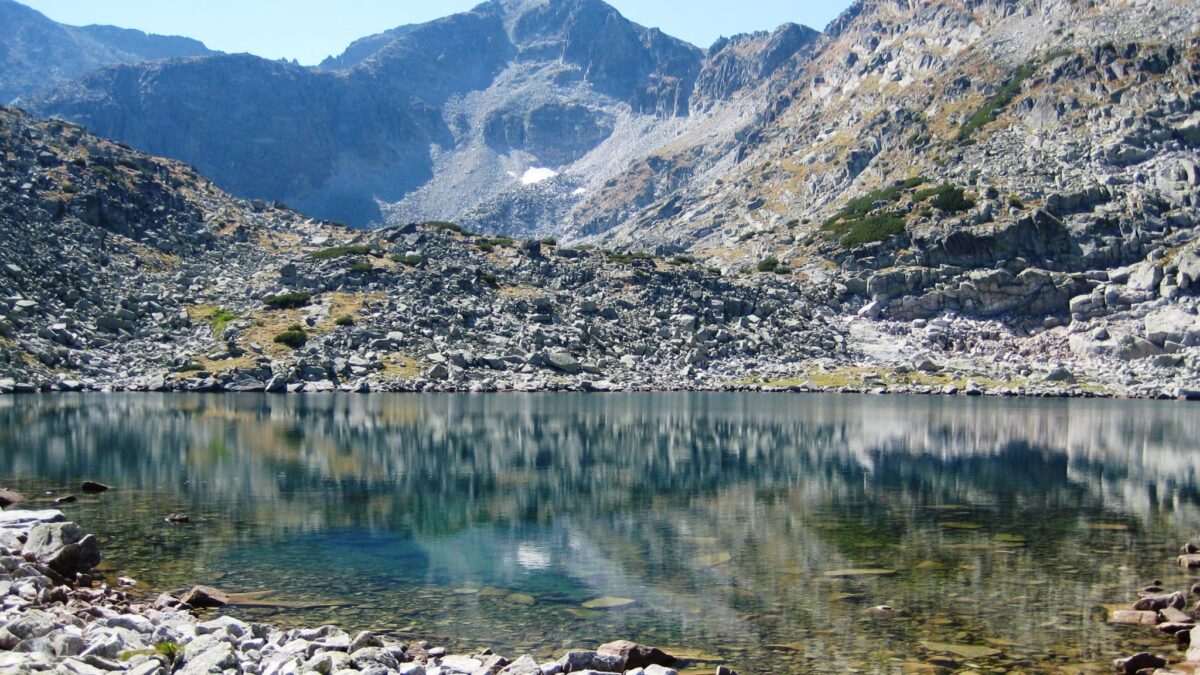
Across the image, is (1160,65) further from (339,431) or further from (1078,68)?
(339,431)

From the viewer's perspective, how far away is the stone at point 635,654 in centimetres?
1389

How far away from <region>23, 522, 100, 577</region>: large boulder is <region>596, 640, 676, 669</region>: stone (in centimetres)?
1261

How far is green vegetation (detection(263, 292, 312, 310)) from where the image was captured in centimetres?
10238

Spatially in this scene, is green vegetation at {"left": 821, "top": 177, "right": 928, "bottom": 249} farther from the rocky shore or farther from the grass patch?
the rocky shore

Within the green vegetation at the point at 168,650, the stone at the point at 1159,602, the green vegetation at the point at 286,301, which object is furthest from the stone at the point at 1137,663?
the green vegetation at the point at 286,301

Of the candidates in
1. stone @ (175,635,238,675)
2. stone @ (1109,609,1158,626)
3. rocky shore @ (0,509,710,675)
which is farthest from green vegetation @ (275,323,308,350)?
stone @ (1109,609,1158,626)

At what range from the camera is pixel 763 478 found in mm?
35250

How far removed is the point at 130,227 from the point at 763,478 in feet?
362

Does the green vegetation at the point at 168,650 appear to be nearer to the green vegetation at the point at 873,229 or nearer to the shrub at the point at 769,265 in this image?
the shrub at the point at 769,265

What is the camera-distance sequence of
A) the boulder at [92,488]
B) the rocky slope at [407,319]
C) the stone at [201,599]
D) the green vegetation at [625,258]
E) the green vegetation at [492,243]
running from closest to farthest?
1. the stone at [201,599]
2. the boulder at [92,488]
3. the rocky slope at [407,319]
4. the green vegetation at [625,258]
5. the green vegetation at [492,243]

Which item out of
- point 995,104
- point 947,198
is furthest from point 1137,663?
point 995,104

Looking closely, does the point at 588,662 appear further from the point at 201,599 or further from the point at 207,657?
the point at 201,599

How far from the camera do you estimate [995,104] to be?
160m

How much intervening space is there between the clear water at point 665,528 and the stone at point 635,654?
0.66m
